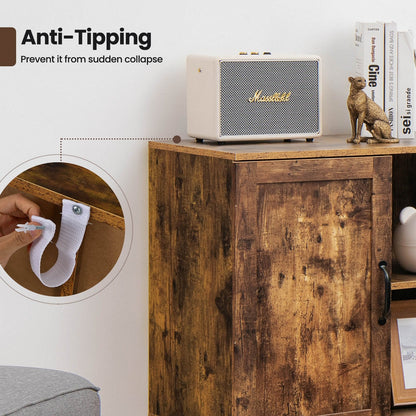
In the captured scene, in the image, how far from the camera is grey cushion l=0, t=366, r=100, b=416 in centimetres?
162

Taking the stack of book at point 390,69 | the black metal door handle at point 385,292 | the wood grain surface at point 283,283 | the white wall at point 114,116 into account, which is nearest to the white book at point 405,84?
the stack of book at point 390,69

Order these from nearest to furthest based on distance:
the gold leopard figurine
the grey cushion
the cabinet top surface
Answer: the grey cushion
the cabinet top surface
the gold leopard figurine

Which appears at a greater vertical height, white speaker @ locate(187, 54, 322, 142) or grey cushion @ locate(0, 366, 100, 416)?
white speaker @ locate(187, 54, 322, 142)

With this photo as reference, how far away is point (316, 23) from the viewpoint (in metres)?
2.46

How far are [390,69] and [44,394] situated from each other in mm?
1299

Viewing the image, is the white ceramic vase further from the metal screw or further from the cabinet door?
the metal screw

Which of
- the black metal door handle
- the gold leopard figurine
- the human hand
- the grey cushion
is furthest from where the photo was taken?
the human hand

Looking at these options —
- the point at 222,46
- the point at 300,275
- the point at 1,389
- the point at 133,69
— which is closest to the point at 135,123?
the point at 133,69

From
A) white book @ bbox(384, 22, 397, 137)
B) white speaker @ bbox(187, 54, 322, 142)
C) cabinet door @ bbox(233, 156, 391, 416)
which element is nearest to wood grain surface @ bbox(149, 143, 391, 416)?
cabinet door @ bbox(233, 156, 391, 416)

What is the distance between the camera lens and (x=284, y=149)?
1986mm

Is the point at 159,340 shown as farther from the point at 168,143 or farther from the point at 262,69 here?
the point at 262,69

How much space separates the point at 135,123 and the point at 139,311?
1.73 feet

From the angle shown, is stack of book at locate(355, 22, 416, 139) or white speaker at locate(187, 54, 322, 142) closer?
white speaker at locate(187, 54, 322, 142)

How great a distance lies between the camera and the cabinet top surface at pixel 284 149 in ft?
6.32
